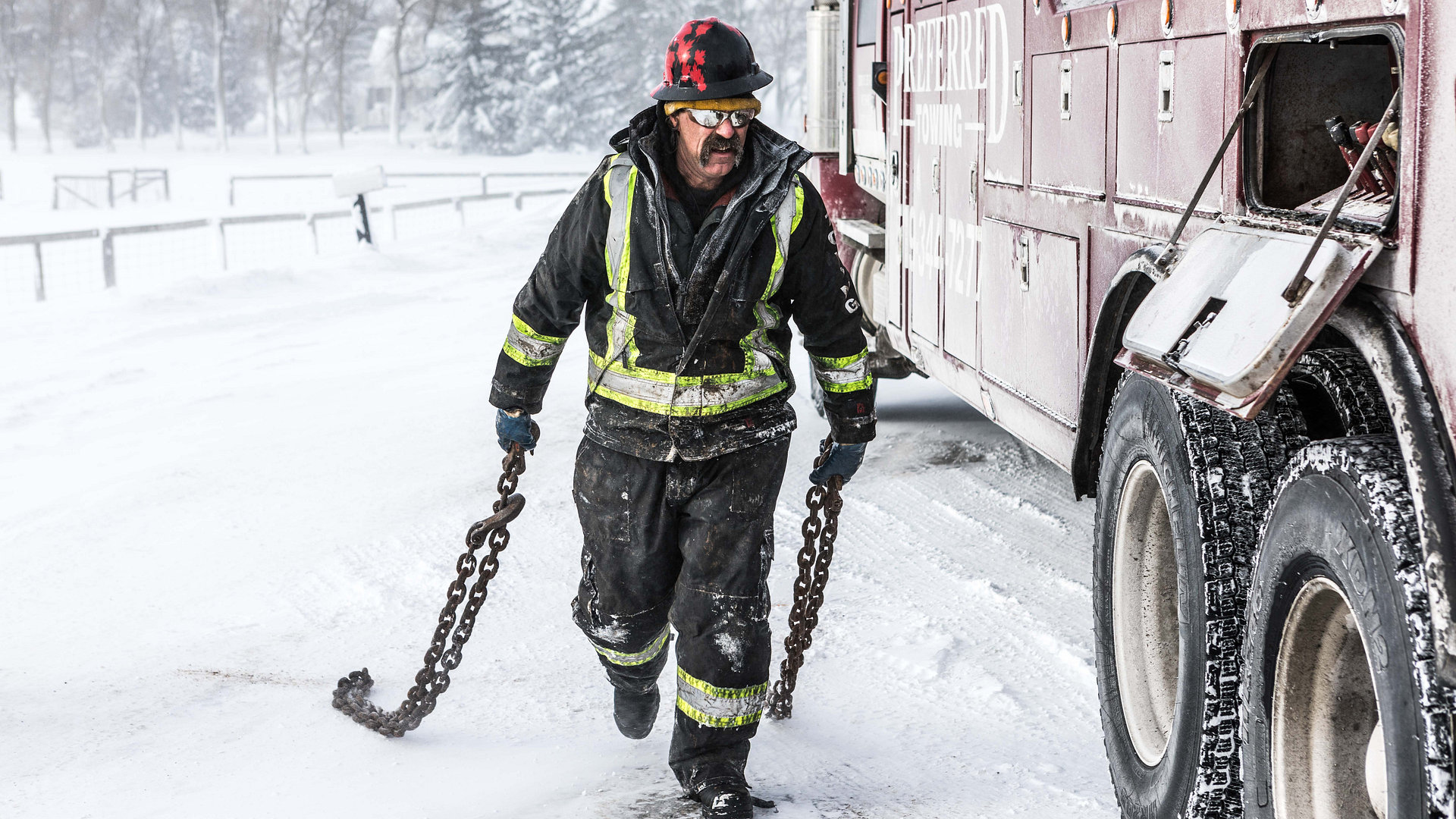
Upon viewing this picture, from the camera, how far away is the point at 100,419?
26.9 ft

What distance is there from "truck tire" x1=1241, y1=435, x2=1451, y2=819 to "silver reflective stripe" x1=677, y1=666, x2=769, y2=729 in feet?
4.50

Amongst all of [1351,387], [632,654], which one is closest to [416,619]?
[632,654]

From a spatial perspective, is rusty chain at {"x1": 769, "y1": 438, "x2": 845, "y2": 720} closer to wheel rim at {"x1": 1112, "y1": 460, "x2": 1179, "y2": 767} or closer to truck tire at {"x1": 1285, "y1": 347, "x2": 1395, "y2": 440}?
wheel rim at {"x1": 1112, "y1": 460, "x2": 1179, "y2": 767}

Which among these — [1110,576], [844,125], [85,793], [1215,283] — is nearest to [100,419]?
[844,125]

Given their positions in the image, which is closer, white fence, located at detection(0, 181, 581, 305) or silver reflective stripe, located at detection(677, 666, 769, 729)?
silver reflective stripe, located at detection(677, 666, 769, 729)

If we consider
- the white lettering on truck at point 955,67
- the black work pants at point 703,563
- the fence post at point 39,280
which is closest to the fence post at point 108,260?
the fence post at point 39,280

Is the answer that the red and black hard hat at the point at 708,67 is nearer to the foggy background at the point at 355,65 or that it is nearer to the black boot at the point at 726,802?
the black boot at the point at 726,802

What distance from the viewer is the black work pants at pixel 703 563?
11.7 ft

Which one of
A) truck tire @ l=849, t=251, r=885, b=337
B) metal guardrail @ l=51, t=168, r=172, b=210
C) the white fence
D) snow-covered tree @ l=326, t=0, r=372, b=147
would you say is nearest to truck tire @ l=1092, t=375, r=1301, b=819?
truck tire @ l=849, t=251, r=885, b=337

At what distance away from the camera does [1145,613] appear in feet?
10.8

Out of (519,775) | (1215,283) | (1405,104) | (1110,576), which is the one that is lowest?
(519,775)

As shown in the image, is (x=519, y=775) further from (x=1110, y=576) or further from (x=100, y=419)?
(x=100, y=419)

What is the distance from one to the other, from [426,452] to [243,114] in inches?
2890

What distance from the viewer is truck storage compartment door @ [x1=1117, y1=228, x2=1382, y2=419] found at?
86.4 inches
